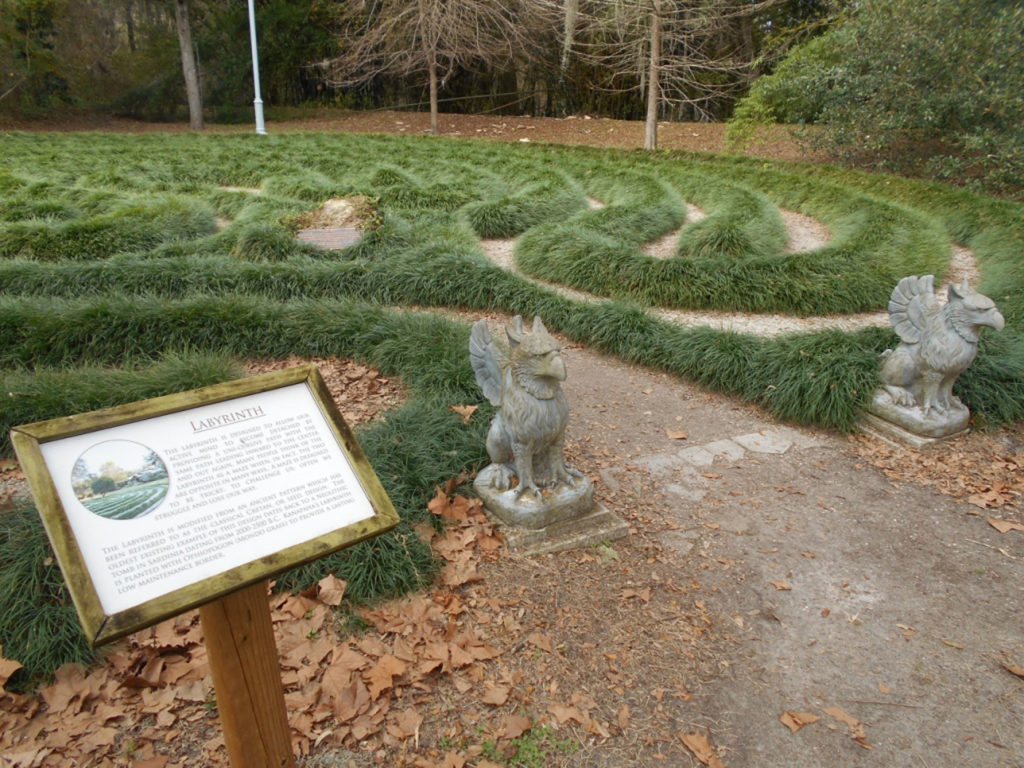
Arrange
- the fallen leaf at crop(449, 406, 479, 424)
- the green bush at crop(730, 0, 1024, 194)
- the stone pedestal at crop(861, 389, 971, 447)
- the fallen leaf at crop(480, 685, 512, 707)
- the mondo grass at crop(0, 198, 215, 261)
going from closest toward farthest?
the fallen leaf at crop(480, 685, 512, 707), the fallen leaf at crop(449, 406, 479, 424), the stone pedestal at crop(861, 389, 971, 447), the mondo grass at crop(0, 198, 215, 261), the green bush at crop(730, 0, 1024, 194)

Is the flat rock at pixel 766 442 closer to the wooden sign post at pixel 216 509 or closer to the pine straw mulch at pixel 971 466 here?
the pine straw mulch at pixel 971 466

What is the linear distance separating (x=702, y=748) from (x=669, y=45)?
1830cm

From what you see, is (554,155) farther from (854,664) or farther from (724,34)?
(854,664)

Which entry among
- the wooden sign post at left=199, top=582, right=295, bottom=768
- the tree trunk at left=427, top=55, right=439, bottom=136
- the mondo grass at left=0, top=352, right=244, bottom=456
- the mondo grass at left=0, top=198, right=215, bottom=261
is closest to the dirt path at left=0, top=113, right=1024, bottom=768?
the wooden sign post at left=199, top=582, right=295, bottom=768

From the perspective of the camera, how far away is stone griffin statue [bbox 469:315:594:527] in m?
3.27

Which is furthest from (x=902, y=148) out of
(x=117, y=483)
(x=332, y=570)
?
(x=117, y=483)

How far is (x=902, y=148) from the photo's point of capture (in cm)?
1306

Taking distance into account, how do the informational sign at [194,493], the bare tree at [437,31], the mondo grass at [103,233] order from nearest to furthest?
1. the informational sign at [194,493]
2. the mondo grass at [103,233]
3. the bare tree at [437,31]

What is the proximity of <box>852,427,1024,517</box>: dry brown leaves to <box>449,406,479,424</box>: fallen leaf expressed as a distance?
2.73 meters

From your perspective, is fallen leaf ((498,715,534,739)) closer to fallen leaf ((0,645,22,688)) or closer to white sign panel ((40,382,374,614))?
white sign panel ((40,382,374,614))

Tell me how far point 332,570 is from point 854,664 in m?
2.43

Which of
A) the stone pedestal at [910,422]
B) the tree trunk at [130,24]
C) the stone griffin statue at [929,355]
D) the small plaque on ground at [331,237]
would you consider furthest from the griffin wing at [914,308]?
the tree trunk at [130,24]

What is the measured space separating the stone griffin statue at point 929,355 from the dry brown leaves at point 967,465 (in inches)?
6.3

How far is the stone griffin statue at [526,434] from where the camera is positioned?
3.27 metres
